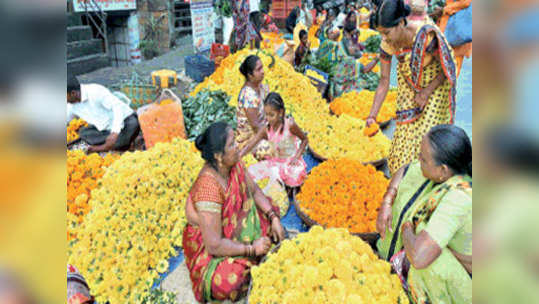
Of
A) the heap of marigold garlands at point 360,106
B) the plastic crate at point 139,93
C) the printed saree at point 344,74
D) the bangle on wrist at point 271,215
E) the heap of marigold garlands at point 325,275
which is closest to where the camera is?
the heap of marigold garlands at point 325,275

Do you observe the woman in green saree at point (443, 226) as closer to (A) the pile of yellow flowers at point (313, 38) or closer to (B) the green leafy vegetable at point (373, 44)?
(A) the pile of yellow flowers at point (313, 38)

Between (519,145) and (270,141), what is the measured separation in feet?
12.0

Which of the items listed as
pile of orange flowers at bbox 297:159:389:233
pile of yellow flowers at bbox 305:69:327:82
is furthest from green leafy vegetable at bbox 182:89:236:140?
pile of orange flowers at bbox 297:159:389:233

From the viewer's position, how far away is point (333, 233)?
100 inches

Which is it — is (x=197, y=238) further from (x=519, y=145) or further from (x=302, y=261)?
(x=519, y=145)

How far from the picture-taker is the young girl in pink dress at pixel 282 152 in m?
3.87

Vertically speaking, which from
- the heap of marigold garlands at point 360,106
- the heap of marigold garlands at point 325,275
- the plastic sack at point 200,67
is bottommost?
the heap of marigold garlands at point 325,275

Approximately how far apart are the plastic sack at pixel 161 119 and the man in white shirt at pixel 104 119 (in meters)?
0.31

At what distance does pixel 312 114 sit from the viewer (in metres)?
5.71

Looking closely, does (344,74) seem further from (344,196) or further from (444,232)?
(444,232)

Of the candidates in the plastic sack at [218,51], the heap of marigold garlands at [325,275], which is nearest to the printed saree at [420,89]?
the heap of marigold garlands at [325,275]

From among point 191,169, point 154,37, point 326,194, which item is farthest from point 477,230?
point 154,37

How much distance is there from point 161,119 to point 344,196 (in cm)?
269

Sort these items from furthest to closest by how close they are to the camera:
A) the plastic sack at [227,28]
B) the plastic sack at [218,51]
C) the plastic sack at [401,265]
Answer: the plastic sack at [227,28], the plastic sack at [218,51], the plastic sack at [401,265]
